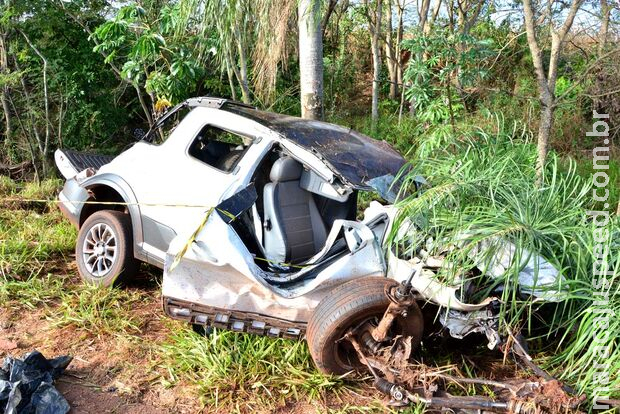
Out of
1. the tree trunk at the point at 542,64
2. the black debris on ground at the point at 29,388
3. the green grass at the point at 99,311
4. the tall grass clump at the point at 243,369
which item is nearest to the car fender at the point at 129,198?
the green grass at the point at 99,311

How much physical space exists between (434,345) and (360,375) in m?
0.61

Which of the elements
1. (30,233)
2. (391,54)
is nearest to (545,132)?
(30,233)

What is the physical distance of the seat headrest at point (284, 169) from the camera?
4.15 metres

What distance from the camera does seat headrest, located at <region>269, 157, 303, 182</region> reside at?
13.6 ft

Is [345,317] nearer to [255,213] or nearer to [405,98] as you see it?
[255,213]

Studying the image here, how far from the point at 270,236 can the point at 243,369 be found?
101 centimetres

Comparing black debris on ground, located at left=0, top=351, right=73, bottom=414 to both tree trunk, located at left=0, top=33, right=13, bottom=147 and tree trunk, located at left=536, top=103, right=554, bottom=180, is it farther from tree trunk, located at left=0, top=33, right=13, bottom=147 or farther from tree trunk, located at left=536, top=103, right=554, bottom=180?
tree trunk, located at left=0, top=33, right=13, bottom=147

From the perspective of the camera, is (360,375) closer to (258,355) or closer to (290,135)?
(258,355)

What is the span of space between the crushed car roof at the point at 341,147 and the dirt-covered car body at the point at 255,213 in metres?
0.02

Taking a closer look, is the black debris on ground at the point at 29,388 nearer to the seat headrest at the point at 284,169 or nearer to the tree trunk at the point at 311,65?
the seat headrest at the point at 284,169

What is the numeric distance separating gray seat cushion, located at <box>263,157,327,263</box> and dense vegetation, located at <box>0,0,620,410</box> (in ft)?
2.53

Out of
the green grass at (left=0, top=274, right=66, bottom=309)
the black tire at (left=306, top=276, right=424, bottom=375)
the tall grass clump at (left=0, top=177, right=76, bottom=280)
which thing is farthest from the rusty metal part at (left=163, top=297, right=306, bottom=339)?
the tall grass clump at (left=0, top=177, right=76, bottom=280)

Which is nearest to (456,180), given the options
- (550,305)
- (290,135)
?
(550,305)

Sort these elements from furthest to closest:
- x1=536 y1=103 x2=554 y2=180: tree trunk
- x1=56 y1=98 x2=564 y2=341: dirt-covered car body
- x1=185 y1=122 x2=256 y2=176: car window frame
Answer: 1. x1=536 y1=103 x2=554 y2=180: tree trunk
2. x1=185 y1=122 x2=256 y2=176: car window frame
3. x1=56 y1=98 x2=564 y2=341: dirt-covered car body
